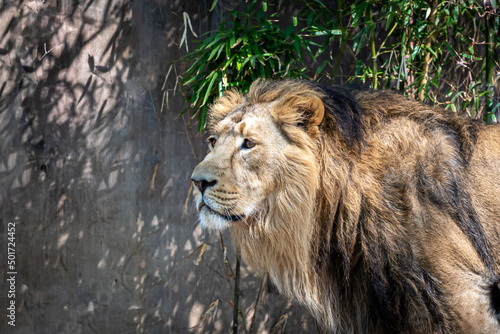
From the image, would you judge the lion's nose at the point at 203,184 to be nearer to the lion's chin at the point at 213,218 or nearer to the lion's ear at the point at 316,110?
the lion's chin at the point at 213,218

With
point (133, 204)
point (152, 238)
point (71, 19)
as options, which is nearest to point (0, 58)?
point (71, 19)

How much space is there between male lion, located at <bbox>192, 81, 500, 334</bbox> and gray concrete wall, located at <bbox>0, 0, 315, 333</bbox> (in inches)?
57.7

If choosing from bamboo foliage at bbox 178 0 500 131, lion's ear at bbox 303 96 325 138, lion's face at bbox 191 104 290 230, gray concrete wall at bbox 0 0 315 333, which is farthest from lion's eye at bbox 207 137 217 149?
gray concrete wall at bbox 0 0 315 333

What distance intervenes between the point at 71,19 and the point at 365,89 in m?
2.15

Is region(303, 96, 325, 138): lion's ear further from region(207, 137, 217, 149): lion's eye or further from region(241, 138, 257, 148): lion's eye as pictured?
region(207, 137, 217, 149): lion's eye

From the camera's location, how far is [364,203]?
7.24 ft

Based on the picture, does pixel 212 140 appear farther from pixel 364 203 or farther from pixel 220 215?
pixel 364 203

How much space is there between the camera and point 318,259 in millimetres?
2322

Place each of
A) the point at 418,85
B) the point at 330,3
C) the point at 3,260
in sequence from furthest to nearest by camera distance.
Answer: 1. the point at 330,3
2. the point at 3,260
3. the point at 418,85

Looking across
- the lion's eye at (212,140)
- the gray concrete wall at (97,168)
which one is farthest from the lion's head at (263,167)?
the gray concrete wall at (97,168)

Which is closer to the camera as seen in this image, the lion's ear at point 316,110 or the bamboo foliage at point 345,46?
the lion's ear at point 316,110

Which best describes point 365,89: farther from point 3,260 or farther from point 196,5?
point 3,260

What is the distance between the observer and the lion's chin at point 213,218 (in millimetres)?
2187

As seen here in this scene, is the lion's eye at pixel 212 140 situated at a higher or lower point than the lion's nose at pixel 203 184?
higher
